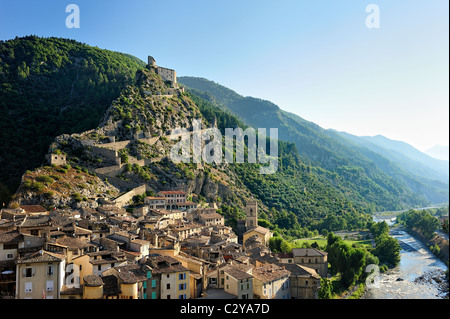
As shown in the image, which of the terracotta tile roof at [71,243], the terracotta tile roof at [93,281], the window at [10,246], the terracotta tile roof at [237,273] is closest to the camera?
the terracotta tile roof at [93,281]

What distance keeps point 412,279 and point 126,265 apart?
3295cm

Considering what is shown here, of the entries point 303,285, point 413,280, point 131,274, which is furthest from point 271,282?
point 413,280

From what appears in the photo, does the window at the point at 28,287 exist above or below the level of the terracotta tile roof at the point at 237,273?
above

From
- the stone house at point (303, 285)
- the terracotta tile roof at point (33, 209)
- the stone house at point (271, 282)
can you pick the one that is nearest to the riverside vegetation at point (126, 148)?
the stone house at point (303, 285)

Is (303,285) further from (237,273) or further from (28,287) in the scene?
(28,287)

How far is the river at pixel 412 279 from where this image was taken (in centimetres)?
3356

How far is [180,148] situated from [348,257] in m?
40.1

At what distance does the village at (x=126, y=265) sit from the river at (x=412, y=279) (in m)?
6.57

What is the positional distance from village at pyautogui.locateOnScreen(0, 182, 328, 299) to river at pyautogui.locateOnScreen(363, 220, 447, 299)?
21.5ft

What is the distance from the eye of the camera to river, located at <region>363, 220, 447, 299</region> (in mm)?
33562

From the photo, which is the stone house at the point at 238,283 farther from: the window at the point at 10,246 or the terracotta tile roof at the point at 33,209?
the terracotta tile roof at the point at 33,209

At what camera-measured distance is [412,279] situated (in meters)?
39.1

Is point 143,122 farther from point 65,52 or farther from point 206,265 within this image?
point 206,265
